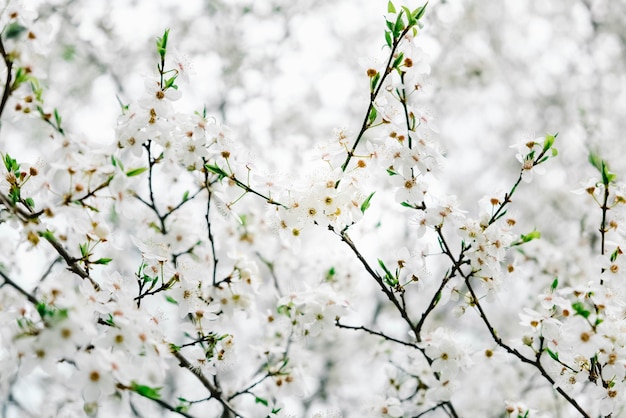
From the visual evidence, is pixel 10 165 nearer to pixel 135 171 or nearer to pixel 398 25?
pixel 135 171

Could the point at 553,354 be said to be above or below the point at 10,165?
below

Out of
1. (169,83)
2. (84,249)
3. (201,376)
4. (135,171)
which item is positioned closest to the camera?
(135,171)

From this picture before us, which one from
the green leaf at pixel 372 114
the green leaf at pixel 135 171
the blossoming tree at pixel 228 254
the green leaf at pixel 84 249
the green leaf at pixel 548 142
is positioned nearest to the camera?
the blossoming tree at pixel 228 254

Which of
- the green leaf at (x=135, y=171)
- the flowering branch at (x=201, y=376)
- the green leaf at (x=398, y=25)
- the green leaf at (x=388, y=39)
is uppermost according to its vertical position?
the green leaf at (x=398, y=25)

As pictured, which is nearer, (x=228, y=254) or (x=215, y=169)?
(x=215, y=169)

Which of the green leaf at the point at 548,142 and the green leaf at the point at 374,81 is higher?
the green leaf at the point at 548,142

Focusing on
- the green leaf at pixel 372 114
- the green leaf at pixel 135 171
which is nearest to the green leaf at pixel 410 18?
the green leaf at pixel 372 114

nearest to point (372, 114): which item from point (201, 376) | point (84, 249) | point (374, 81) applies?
point (374, 81)

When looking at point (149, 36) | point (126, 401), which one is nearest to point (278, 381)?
point (126, 401)

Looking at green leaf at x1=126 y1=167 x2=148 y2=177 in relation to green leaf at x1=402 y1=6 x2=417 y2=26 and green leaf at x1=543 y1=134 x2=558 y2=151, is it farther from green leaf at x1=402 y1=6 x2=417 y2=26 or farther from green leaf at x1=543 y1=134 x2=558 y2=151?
green leaf at x1=543 y1=134 x2=558 y2=151

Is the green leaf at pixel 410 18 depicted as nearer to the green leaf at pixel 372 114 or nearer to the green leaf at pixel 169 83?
the green leaf at pixel 372 114

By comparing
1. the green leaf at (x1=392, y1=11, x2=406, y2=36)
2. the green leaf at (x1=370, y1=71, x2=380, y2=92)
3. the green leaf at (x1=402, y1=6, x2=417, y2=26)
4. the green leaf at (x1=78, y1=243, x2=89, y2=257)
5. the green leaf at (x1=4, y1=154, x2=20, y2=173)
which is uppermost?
the green leaf at (x1=402, y1=6, x2=417, y2=26)

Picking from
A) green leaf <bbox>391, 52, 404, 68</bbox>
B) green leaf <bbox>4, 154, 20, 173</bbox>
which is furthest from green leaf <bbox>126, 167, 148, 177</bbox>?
green leaf <bbox>391, 52, 404, 68</bbox>

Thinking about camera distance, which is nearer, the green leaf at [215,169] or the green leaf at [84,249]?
the green leaf at [84,249]
